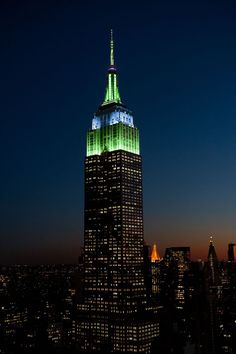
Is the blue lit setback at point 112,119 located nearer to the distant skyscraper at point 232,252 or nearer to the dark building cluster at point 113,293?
the dark building cluster at point 113,293

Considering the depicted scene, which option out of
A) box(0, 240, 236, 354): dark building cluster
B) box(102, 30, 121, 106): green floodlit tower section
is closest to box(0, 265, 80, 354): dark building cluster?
box(0, 240, 236, 354): dark building cluster

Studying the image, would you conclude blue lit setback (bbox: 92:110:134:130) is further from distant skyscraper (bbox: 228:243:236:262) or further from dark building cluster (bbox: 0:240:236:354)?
distant skyscraper (bbox: 228:243:236:262)

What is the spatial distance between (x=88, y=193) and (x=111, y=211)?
6.09m

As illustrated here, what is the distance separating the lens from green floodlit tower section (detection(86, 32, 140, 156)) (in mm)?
76250

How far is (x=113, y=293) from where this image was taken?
70.9 m

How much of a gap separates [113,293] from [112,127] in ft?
90.5

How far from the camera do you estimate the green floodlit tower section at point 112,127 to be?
76250 mm

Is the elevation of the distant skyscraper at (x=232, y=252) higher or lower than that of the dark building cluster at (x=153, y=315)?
higher

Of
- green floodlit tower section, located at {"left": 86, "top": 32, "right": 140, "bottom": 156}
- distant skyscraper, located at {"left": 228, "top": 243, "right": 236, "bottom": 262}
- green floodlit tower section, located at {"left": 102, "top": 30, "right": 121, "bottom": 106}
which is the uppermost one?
green floodlit tower section, located at {"left": 102, "top": 30, "right": 121, "bottom": 106}

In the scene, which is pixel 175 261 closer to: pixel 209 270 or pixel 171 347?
pixel 209 270

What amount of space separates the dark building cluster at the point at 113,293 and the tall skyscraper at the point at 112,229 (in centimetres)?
15

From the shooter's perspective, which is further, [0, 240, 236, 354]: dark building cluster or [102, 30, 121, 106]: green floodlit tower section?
[102, 30, 121, 106]: green floodlit tower section

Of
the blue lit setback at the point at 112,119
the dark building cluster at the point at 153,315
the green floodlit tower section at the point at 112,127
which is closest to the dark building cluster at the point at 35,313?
the dark building cluster at the point at 153,315

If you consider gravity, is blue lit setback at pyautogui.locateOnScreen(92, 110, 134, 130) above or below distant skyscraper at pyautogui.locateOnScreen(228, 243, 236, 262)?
above
